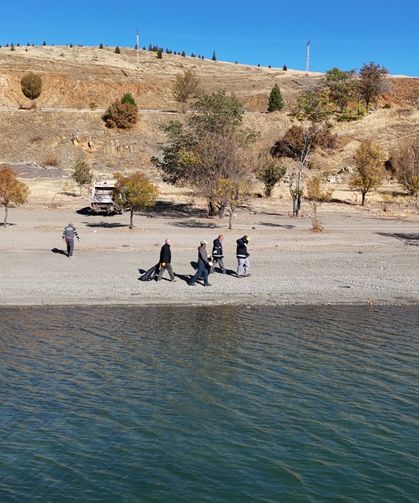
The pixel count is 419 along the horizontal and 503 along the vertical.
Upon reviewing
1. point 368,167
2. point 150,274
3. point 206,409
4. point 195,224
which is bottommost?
point 206,409

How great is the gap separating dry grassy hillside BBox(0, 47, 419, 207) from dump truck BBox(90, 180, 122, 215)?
695 inches

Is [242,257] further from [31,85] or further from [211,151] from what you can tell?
[31,85]

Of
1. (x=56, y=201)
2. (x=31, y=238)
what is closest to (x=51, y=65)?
(x=56, y=201)

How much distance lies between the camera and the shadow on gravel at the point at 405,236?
33.1m

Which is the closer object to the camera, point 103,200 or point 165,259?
point 165,259

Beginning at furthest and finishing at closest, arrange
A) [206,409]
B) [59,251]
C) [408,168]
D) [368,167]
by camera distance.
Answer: [408,168] → [368,167] → [59,251] → [206,409]

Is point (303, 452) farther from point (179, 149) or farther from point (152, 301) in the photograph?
point (179, 149)

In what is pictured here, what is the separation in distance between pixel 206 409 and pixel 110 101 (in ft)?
291

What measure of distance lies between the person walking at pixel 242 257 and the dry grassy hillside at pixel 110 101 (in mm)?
36616

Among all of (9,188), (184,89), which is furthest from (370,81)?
(9,188)

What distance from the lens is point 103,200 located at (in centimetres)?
4012

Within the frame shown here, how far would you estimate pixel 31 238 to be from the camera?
101 feet

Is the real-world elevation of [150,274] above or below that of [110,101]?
below

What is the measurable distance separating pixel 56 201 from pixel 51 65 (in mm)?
71020
